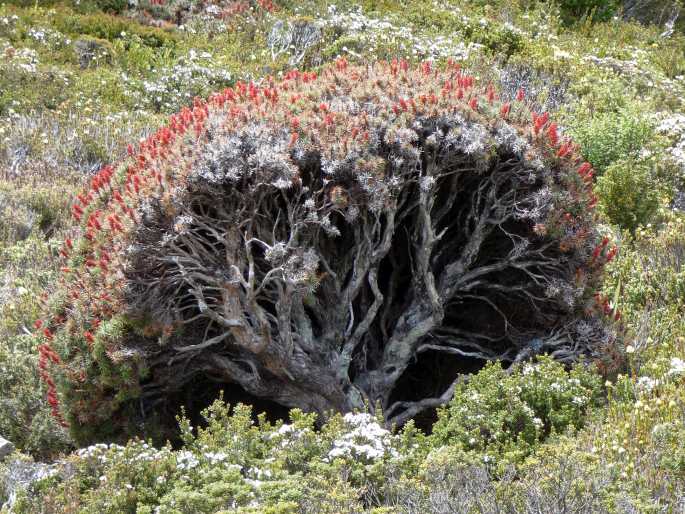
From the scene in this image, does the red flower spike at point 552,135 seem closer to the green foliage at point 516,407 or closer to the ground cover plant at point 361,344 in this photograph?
the ground cover plant at point 361,344

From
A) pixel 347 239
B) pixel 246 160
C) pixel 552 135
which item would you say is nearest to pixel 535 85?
pixel 552 135

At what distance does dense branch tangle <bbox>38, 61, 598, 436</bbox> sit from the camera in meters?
5.71

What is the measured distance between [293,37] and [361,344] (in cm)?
816

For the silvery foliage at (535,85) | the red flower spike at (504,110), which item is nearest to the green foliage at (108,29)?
the silvery foliage at (535,85)

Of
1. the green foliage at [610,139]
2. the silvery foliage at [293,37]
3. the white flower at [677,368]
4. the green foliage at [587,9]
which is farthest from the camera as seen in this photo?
the green foliage at [587,9]

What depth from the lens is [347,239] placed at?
21.0ft

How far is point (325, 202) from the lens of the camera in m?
5.79

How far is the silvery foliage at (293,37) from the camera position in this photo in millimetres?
13289

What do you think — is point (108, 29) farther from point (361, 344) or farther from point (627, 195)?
point (361, 344)

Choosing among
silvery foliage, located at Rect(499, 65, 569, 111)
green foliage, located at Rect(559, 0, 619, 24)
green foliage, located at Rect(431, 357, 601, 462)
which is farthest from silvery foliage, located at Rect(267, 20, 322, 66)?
green foliage, located at Rect(431, 357, 601, 462)

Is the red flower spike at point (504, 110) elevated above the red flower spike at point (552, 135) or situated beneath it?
elevated above

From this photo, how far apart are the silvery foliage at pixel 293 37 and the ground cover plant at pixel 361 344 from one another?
22 centimetres

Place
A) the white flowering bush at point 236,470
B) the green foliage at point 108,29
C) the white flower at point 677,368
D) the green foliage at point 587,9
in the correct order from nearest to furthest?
the white flowering bush at point 236,470 → the white flower at point 677,368 → the green foliage at point 108,29 → the green foliage at point 587,9

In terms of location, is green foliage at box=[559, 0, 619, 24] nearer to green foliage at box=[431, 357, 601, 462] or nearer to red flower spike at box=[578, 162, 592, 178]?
red flower spike at box=[578, 162, 592, 178]
